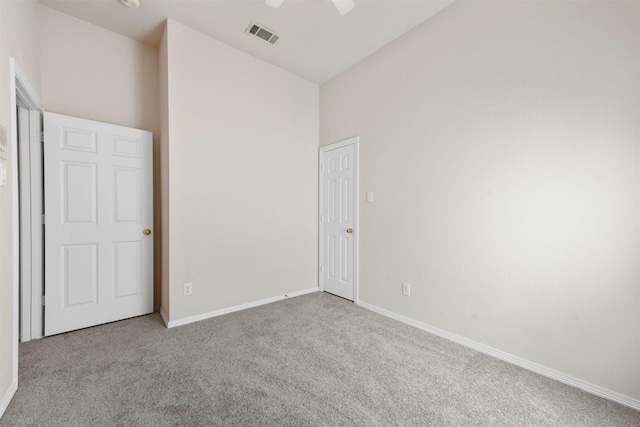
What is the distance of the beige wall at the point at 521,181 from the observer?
1.57 m

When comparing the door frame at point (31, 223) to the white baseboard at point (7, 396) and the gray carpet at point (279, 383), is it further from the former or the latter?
the white baseboard at point (7, 396)

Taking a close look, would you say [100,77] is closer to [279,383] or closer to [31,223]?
[31,223]

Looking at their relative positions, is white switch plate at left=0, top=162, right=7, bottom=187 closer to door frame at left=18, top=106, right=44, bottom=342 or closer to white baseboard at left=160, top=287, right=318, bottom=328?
door frame at left=18, top=106, right=44, bottom=342

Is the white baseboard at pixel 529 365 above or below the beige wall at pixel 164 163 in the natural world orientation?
below

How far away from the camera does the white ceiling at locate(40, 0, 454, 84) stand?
2.30 m

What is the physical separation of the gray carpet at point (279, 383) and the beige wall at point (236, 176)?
2.17 feet

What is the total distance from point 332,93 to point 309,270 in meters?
2.56

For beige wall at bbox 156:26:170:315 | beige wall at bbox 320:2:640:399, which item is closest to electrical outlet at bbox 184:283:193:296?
beige wall at bbox 156:26:170:315

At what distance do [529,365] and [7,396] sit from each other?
135 inches

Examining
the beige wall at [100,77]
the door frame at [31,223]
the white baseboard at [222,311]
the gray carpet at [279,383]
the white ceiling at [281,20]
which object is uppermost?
the white ceiling at [281,20]

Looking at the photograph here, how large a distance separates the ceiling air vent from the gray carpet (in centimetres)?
306

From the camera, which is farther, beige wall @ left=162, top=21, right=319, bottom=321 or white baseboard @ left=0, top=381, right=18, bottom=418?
beige wall @ left=162, top=21, right=319, bottom=321

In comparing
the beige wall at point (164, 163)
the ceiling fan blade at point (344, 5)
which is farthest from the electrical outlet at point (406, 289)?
the ceiling fan blade at point (344, 5)

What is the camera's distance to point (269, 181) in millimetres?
3256
